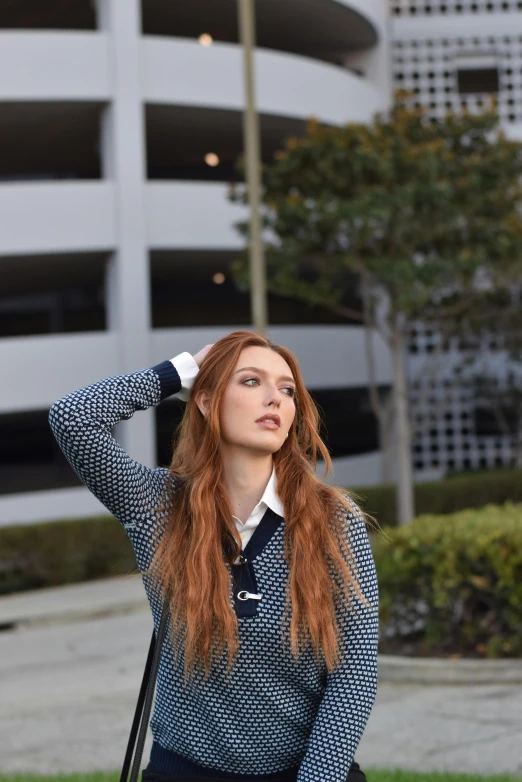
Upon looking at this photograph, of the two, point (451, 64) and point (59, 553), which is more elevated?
point (451, 64)

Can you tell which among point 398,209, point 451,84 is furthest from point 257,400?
point 451,84

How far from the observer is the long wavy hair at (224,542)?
261 centimetres

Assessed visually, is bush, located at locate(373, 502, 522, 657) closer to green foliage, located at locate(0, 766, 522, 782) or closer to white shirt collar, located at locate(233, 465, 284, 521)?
green foliage, located at locate(0, 766, 522, 782)

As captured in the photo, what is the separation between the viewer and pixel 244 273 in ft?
59.7

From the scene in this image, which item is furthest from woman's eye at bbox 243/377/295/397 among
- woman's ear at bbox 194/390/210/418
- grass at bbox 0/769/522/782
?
grass at bbox 0/769/522/782

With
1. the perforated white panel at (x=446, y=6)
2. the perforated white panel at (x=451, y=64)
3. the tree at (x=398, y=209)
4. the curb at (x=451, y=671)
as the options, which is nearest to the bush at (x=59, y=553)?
the tree at (x=398, y=209)

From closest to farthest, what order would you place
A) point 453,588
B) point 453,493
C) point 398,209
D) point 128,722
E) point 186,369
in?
point 186,369 < point 128,722 < point 453,588 < point 398,209 < point 453,493

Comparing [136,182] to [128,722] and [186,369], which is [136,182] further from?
[186,369]

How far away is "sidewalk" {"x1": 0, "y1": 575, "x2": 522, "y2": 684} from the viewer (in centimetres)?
778

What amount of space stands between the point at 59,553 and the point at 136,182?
7.13 m

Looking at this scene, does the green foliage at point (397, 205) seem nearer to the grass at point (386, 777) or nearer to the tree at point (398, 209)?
the tree at point (398, 209)

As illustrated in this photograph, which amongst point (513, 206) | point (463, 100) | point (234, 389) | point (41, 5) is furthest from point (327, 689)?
point (463, 100)

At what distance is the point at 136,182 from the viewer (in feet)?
64.6

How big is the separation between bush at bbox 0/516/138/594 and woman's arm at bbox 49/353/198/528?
43.1 feet
